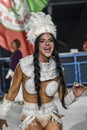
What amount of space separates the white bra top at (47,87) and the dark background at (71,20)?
1417cm

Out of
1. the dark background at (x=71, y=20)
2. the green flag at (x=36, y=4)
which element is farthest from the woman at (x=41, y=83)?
the dark background at (x=71, y=20)

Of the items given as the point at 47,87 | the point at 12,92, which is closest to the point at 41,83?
the point at 47,87

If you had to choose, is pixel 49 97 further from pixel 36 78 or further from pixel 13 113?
pixel 13 113

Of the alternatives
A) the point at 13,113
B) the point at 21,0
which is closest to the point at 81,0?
the point at 21,0

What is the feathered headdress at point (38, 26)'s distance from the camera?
4.02 metres

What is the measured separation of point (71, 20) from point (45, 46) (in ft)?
49.1

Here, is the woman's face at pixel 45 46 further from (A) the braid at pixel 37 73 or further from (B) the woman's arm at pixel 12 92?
(B) the woman's arm at pixel 12 92

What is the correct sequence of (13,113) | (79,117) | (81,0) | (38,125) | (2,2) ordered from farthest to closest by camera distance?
(81,0)
(2,2)
(13,113)
(79,117)
(38,125)

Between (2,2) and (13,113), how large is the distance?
12.7ft

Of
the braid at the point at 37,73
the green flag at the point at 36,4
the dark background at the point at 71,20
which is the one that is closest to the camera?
the braid at the point at 37,73

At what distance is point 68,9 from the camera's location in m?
18.5

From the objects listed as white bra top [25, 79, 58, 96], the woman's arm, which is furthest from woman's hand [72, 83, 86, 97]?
the woman's arm

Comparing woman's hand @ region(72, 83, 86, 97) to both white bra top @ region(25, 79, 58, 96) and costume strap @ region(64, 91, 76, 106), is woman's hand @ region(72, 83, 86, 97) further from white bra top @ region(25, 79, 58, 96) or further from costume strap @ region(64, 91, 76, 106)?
white bra top @ region(25, 79, 58, 96)

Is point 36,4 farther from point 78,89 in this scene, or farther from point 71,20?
point 78,89
